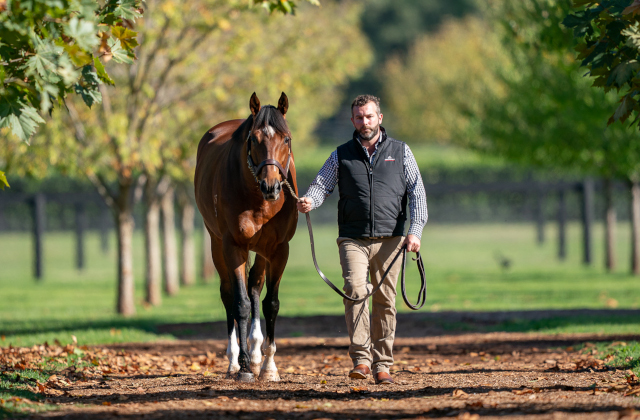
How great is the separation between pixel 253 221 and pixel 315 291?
1266cm

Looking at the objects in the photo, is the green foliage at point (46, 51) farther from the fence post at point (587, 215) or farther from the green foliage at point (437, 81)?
the green foliage at point (437, 81)

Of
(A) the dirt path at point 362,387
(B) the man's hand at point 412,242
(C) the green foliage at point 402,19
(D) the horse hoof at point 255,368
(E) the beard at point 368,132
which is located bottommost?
(A) the dirt path at point 362,387

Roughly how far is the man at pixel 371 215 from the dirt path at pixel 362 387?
333 millimetres

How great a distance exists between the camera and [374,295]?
6543mm

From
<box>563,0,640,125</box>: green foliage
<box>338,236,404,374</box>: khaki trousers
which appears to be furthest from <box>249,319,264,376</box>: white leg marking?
<box>563,0,640,125</box>: green foliage

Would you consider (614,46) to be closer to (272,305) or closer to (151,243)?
(272,305)

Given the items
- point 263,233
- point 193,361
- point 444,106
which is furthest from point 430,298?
point 444,106

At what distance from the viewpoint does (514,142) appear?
63.1 ft

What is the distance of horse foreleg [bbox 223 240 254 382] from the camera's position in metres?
6.69

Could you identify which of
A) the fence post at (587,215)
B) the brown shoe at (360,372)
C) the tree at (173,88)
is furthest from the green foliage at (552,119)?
the brown shoe at (360,372)

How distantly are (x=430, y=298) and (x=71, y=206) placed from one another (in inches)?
933

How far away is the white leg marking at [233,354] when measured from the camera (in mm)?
6933

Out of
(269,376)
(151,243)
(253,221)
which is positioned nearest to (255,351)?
(269,376)

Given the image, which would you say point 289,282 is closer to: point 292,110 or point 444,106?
point 292,110
